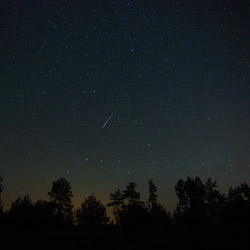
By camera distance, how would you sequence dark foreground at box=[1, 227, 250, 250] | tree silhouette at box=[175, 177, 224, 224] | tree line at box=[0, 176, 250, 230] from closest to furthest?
dark foreground at box=[1, 227, 250, 250] → tree line at box=[0, 176, 250, 230] → tree silhouette at box=[175, 177, 224, 224]

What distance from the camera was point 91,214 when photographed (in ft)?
123

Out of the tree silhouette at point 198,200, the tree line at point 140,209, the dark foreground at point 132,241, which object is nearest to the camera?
the dark foreground at point 132,241

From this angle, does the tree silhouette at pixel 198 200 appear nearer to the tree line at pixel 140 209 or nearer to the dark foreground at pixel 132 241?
the tree line at pixel 140 209

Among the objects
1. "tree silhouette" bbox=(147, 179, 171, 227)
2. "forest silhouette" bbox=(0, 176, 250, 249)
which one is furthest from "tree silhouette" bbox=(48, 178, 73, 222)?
"tree silhouette" bbox=(147, 179, 171, 227)

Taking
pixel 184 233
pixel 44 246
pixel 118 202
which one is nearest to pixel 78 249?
pixel 44 246

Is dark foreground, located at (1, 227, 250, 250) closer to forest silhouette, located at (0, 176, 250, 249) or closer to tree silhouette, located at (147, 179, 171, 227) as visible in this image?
forest silhouette, located at (0, 176, 250, 249)

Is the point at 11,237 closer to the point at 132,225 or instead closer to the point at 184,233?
the point at 184,233

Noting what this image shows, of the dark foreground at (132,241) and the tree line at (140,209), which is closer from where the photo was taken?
the dark foreground at (132,241)

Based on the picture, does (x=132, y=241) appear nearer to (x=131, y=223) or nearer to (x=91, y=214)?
(x=131, y=223)

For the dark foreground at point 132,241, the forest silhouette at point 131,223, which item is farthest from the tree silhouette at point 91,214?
the dark foreground at point 132,241

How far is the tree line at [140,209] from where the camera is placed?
2919 centimetres

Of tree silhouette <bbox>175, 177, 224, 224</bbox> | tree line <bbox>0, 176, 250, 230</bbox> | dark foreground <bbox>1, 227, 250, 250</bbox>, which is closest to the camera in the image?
dark foreground <bbox>1, 227, 250, 250</bbox>

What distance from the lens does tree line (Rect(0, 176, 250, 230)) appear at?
29.2 m

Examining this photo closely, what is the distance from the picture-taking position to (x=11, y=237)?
14828 mm
